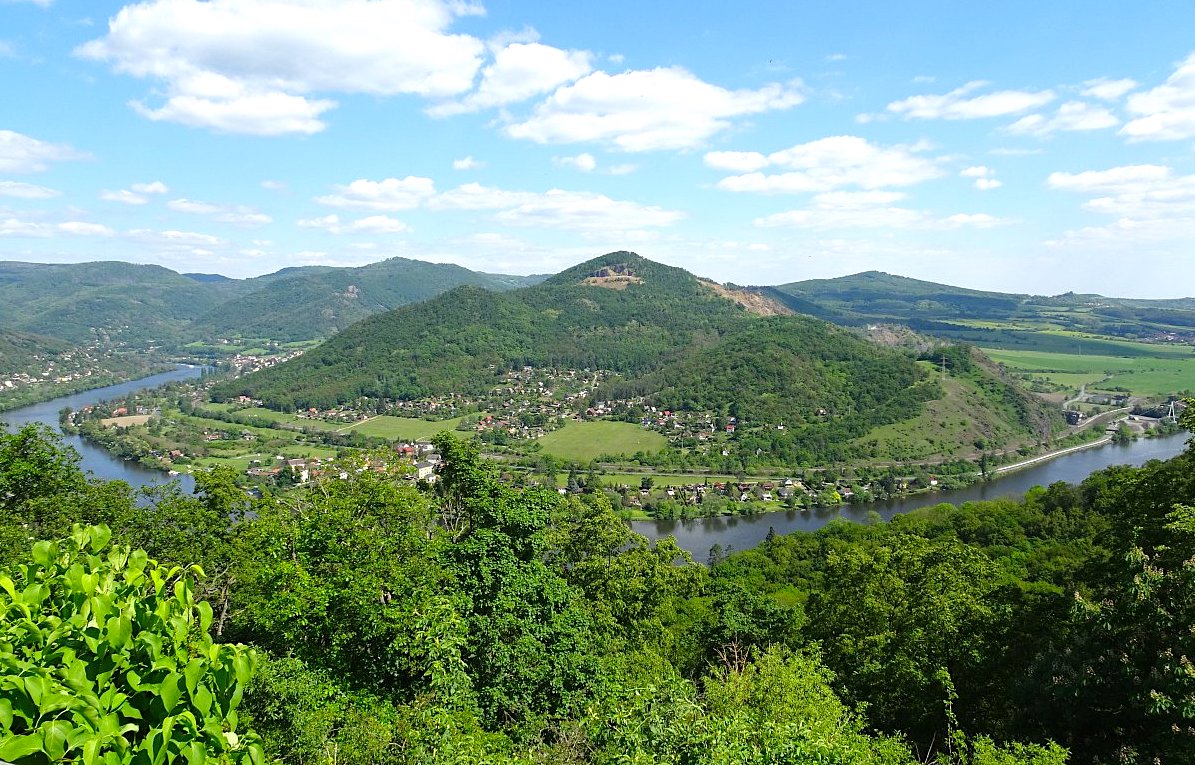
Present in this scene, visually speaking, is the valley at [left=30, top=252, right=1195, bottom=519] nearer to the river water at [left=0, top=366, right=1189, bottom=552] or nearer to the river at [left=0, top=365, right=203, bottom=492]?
the river water at [left=0, top=366, right=1189, bottom=552]

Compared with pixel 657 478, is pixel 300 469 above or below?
above

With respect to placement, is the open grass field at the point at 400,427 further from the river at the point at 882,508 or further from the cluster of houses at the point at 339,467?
the river at the point at 882,508

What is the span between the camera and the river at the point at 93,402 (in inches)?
Answer: 2723

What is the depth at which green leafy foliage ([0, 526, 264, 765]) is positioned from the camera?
189 cm

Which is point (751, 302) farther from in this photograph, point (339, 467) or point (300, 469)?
point (339, 467)

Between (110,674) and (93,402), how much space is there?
5765 inches

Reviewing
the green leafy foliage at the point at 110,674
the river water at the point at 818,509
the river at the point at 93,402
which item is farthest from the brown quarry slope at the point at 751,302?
the green leafy foliage at the point at 110,674

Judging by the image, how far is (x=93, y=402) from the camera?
116438mm

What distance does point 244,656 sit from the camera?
96.2 inches

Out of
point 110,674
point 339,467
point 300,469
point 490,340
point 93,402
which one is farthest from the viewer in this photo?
point 490,340

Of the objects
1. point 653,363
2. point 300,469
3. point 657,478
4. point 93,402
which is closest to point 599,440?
point 657,478

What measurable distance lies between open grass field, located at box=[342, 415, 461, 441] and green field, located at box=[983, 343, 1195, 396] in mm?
122407

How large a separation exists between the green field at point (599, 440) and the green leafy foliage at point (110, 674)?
8038 centimetres

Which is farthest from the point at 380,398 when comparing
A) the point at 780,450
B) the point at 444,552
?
the point at 444,552
